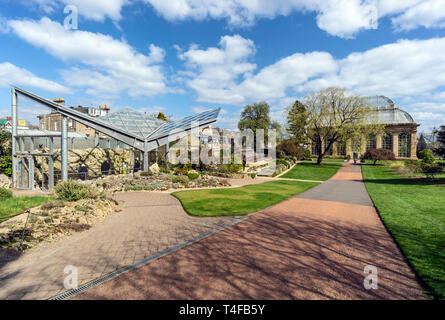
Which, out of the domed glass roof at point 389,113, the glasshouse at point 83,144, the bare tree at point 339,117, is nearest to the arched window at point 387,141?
the domed glass roof at point 389,113

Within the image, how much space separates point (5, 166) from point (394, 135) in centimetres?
6279

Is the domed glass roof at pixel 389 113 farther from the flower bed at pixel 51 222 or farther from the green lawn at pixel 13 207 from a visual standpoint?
the green lawn at pixel 13 207

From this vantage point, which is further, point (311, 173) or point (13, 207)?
point (311, 173)

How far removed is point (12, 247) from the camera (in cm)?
602

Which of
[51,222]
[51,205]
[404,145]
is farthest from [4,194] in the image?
[404,145]

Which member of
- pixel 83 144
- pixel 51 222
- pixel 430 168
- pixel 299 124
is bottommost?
pixel 51 222

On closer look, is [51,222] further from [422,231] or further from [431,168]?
[431,168]

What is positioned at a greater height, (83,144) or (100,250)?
(83,144)

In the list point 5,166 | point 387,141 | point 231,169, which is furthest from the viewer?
point 387,141

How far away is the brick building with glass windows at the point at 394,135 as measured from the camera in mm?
46469

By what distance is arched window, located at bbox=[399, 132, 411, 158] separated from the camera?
154 feet

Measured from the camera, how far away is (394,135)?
4791 centimetres

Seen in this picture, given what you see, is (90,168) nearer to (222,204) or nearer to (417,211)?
(222,204)
